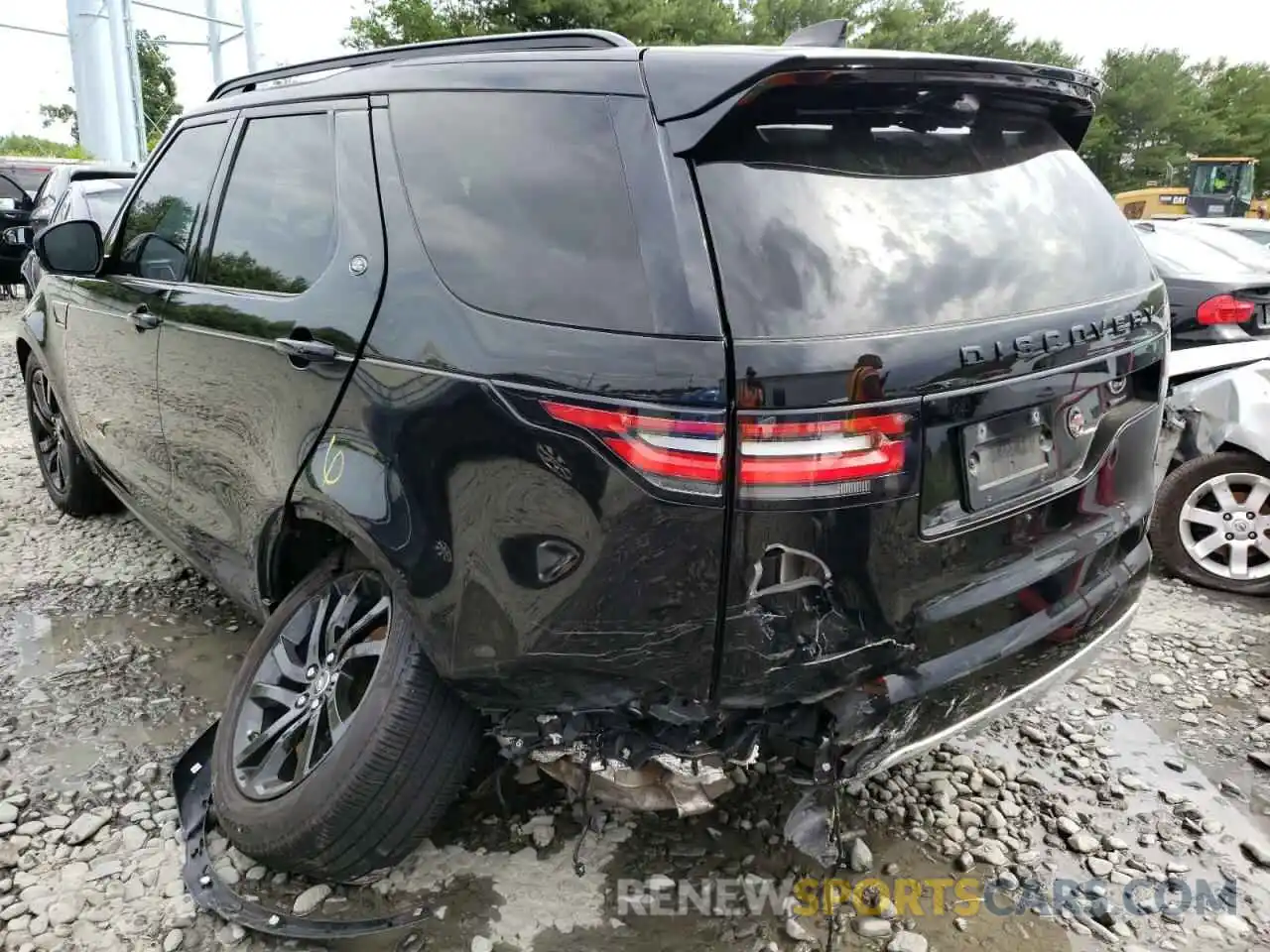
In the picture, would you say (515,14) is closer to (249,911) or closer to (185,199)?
(185,199)

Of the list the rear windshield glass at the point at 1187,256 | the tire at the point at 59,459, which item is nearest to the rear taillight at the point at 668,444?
the tire at the point at 59,459

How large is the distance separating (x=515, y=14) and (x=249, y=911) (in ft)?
79.7

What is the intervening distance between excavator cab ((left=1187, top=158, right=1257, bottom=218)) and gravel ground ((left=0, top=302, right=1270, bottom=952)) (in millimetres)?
24697

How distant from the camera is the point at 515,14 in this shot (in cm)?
2327

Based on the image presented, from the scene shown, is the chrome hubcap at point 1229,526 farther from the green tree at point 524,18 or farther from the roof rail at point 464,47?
the green tree at point 524,18

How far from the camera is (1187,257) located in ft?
18.0

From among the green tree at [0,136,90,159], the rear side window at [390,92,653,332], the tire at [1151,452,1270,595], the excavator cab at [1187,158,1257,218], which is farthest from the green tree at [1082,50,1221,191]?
the rear side window at [390,92,653,332]

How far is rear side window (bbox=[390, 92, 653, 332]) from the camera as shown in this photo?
1776mm

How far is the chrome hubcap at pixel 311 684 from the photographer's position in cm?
231

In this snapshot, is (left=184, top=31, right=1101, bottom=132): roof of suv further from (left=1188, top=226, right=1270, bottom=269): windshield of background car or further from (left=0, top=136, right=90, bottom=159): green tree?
(left=0, top=136, right=90, bottom=159): green tree

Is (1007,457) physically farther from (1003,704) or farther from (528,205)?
(528,205)

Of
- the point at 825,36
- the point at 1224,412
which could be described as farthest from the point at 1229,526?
the point at 825,36

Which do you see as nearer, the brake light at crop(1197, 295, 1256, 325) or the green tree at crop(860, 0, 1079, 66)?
the brake light at crop(1197, 295, 1256, 325)

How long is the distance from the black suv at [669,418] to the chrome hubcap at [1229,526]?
83.0 inches
